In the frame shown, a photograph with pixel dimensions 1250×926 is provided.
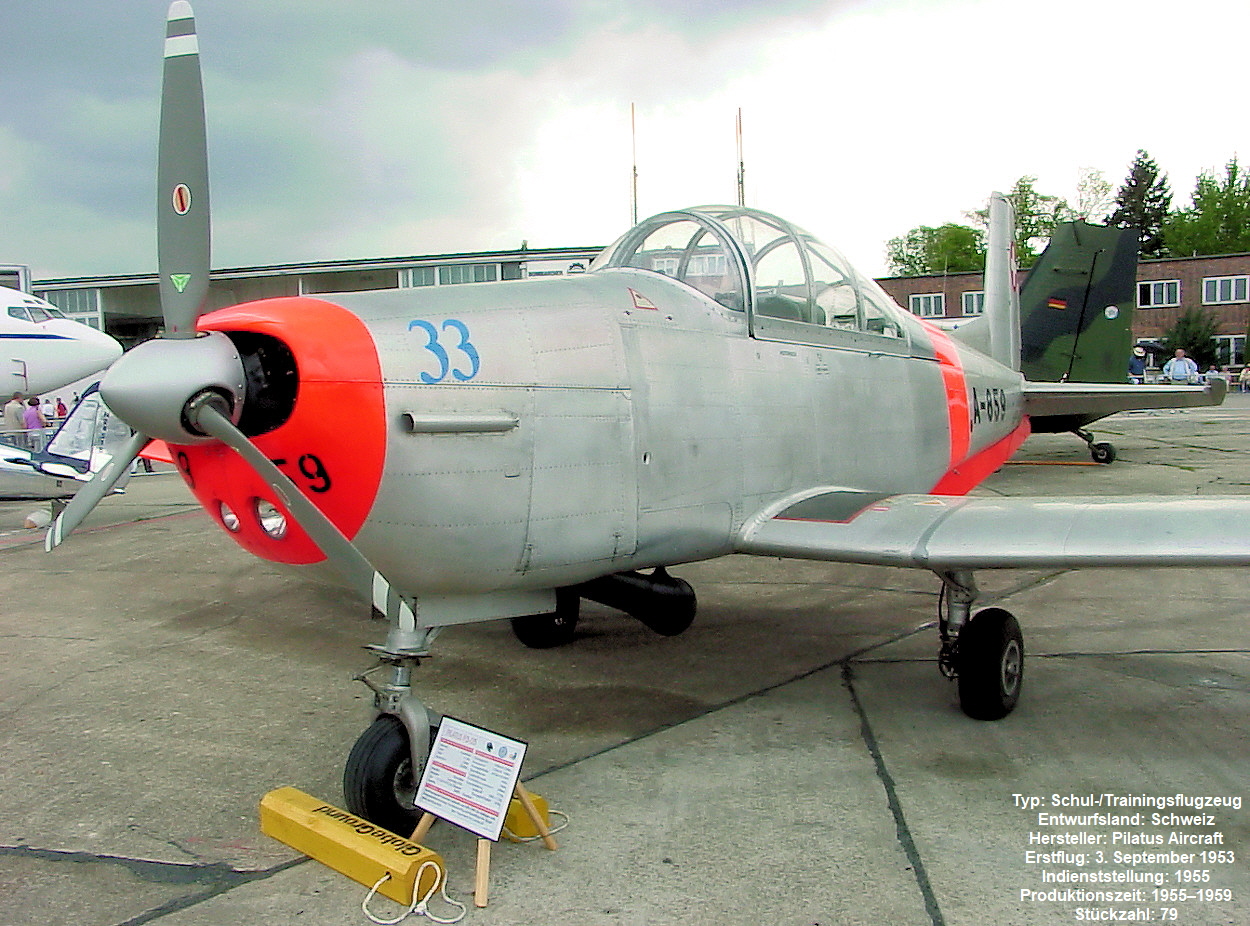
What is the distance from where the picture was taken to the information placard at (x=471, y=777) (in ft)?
9.91

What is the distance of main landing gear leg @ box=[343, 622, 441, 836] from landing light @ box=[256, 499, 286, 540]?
21.3 inches

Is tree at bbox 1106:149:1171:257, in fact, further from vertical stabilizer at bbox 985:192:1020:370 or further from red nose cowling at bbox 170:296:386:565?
red nose cowling at bbox 170:296:386:565

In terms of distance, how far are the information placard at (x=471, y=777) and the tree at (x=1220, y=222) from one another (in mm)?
83714

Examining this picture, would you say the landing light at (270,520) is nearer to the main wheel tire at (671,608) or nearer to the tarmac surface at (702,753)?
the tarmac surface at (702,753)

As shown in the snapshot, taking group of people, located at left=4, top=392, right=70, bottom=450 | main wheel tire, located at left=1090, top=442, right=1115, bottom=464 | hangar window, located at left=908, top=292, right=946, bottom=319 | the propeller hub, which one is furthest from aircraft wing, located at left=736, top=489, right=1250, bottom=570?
hangar window, located at left=908, top=292, right=946, bottom=319

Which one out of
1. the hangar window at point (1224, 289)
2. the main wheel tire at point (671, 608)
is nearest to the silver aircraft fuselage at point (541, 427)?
the main wheel tire at point (671, 608)

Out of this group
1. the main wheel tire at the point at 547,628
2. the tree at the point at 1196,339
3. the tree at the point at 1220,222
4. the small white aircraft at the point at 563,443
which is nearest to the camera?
the small white aircraft at the point at 563,443

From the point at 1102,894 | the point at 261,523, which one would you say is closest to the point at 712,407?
the point at 261,523

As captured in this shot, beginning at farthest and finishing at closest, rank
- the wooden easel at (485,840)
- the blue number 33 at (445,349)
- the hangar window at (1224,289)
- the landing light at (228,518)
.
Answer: the hangar window at (1224,289)
the landing light at (228,518)
the blue number 33 at (445,349)
the wooden easel at (485,840)

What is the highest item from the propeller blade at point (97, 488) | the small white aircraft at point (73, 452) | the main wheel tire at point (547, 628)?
the propeller blade at point (97, 488)

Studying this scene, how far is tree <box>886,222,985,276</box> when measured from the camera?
285 ft

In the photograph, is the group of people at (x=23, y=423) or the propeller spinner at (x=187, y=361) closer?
the propeller spinner at (x=187, y=361)

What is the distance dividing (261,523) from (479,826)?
4.35 ft

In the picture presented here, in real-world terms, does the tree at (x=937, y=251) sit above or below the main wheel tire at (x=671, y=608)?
above
